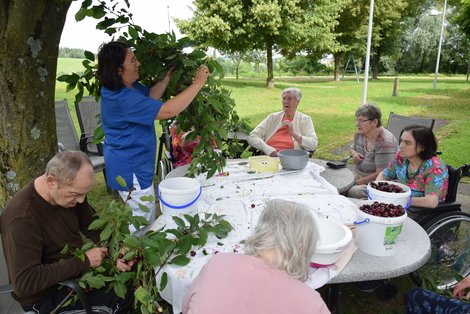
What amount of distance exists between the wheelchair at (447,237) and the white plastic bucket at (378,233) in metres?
0.91

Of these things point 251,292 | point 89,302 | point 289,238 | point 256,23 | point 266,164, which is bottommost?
point 89,302

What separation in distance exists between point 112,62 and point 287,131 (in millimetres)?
2077

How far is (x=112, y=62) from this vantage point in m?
2.31

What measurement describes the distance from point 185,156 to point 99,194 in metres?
1.61

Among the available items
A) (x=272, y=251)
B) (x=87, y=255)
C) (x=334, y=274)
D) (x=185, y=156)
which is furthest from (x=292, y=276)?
(x=185, y=156)

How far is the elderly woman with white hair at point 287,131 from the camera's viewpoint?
3656 millimetres

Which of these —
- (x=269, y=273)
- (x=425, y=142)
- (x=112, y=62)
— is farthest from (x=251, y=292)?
(x=425, y=142)

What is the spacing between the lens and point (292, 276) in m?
1.15

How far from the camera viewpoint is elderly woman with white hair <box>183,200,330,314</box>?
1077 mm

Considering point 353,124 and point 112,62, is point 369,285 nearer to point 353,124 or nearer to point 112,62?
point 112,62

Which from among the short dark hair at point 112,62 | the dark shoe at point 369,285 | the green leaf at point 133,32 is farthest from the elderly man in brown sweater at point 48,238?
the dark shoe at point 369,285

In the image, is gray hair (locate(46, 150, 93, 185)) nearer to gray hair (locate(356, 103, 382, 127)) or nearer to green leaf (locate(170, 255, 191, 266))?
green leaf (locate(170, 255, 191, 266))

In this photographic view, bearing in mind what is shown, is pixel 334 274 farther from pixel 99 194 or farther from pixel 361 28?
pixel 361 28

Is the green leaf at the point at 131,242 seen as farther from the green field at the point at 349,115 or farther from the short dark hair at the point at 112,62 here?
the green field at the point at 349,115
